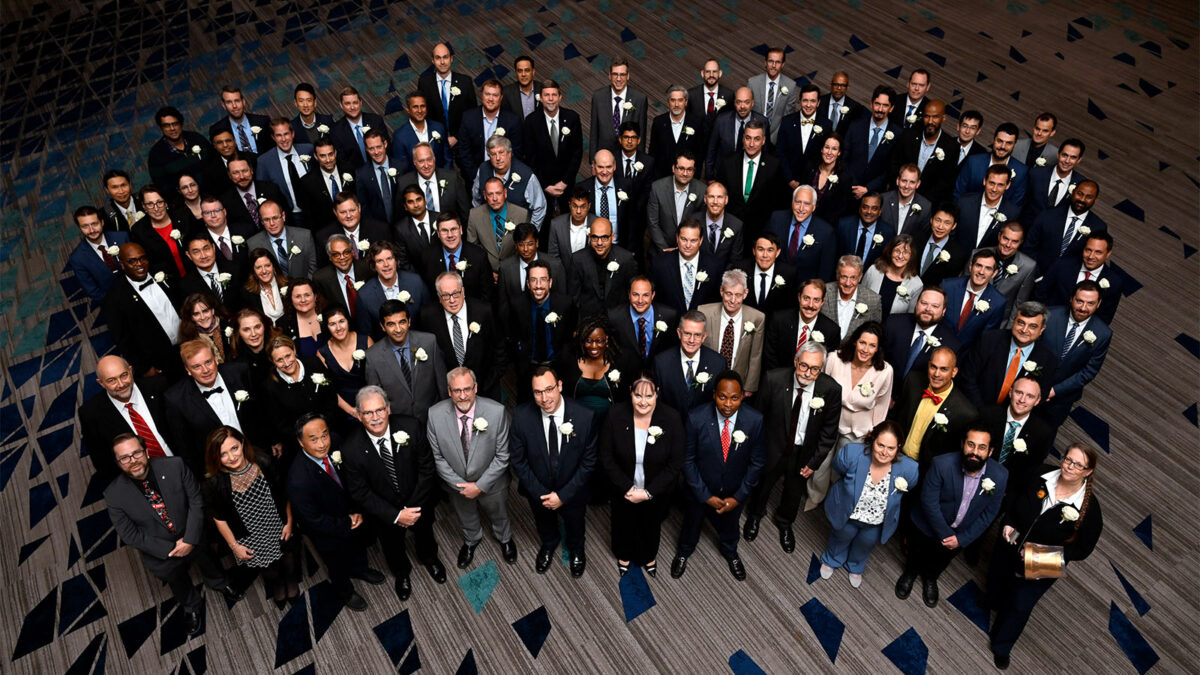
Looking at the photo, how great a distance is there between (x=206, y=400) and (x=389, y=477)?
1217 mm

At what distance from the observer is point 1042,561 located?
3.91m

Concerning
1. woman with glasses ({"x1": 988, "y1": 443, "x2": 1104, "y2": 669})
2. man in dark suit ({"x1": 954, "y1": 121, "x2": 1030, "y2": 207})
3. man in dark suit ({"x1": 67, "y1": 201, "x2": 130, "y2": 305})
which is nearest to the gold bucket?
woman with glasses ({"x1": 988, "y1": 443, "x2": 1104, "y2": 669})

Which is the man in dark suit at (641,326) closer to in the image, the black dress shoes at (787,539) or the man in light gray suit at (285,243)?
the black dress shoes at (787,539)

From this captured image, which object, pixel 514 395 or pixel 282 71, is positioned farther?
pixel 282 71

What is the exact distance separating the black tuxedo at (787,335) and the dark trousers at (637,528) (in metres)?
1.20

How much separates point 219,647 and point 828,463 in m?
3.74

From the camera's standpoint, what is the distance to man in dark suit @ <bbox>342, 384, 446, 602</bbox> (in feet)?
13.3

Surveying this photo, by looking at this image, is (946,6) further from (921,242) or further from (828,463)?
(828,463)

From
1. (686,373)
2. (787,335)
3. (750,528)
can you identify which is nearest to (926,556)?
(750,528)

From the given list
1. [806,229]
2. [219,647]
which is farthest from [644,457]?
[219,647]

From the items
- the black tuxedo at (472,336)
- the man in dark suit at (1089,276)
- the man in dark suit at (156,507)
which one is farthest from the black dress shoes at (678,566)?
the man in dark suit at (1089,276)

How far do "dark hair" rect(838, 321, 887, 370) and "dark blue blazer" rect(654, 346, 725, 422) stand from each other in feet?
2.31

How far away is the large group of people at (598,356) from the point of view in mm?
4145

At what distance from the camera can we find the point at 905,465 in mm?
4164
